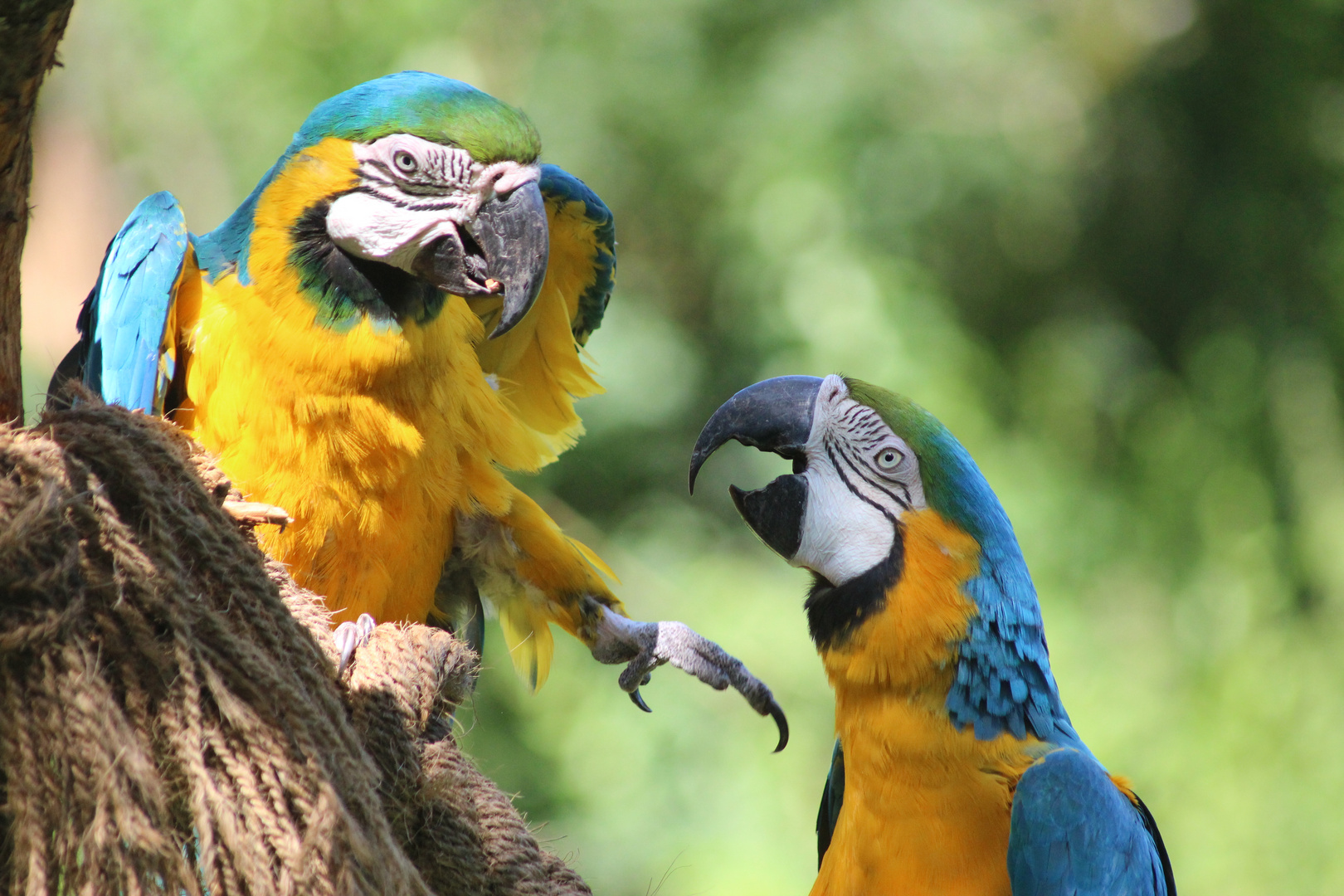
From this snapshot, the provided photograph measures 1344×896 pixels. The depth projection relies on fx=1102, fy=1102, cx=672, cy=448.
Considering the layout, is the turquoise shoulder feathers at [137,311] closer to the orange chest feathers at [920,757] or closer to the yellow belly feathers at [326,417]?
the yellow belly feathers at [326,417]

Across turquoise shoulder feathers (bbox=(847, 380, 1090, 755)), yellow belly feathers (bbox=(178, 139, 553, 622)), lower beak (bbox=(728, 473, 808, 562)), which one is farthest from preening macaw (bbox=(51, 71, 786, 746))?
turquoise shoulder feathers (bbox=(847, 380, 1090, 755))

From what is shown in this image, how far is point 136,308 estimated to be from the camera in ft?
6.47

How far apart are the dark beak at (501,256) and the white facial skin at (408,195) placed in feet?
0.07

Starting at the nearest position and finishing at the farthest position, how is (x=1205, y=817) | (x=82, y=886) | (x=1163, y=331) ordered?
(x=82, y=886), (x=1205, y=817), (x=1163, y=331)

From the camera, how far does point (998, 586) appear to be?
74.9 inches

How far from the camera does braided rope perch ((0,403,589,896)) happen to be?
1.07 metres

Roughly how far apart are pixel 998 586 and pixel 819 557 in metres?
0.31

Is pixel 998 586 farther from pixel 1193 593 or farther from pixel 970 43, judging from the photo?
pixel 970 43

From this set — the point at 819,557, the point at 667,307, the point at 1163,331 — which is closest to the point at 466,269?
the point at 819,557

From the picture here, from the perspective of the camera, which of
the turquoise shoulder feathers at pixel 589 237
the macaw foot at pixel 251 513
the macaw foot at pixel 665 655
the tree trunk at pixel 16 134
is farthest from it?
the turquoise shoulder feathers at pixel 589 237

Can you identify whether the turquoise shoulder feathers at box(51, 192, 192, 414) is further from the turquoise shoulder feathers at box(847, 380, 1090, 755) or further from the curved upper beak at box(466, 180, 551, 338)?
the turquoise shoulder feathers at box(847, 380, 1090, 755)

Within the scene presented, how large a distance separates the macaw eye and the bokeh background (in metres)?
2.44

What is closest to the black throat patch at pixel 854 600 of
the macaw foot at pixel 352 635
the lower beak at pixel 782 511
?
the lower beak at pixel 782 511

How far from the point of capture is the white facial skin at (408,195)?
77.1 inches
